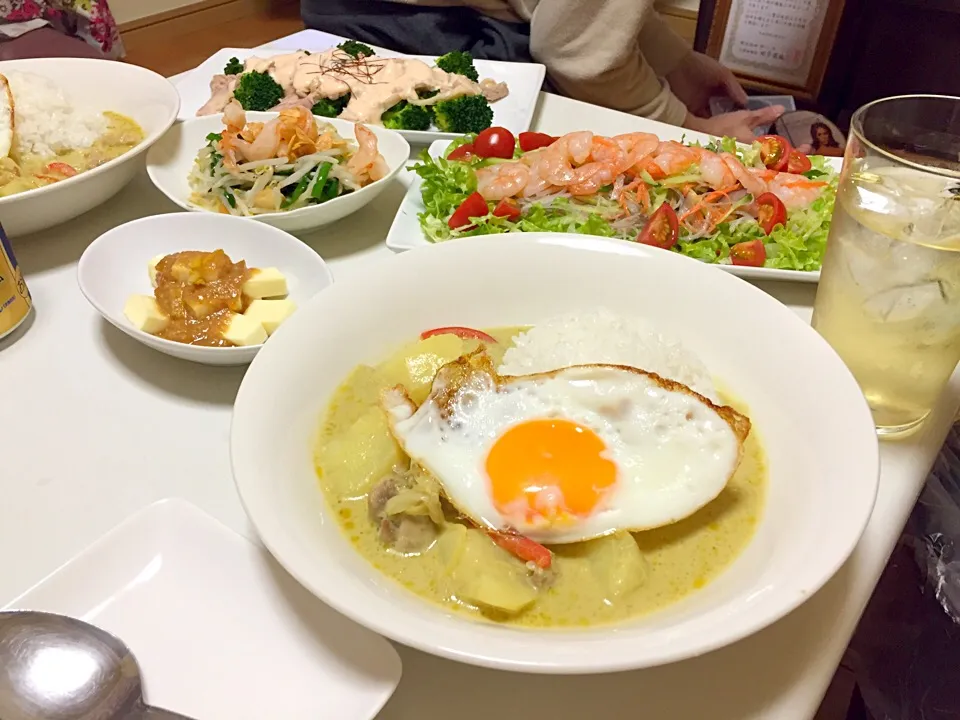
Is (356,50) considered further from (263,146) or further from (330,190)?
(330,190)

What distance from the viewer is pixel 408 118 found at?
7.46ft

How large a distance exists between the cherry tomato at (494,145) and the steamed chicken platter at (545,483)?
3.22ft

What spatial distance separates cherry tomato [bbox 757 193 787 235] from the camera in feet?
5.81

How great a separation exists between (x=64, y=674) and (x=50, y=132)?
5.05 ft

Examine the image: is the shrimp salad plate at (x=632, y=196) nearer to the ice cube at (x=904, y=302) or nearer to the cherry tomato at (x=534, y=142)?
the cherry tomato at (x=534, y=142)

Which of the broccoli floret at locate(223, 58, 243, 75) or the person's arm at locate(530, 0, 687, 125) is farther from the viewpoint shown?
the person's arm at locate(530, 0, 687, 125)

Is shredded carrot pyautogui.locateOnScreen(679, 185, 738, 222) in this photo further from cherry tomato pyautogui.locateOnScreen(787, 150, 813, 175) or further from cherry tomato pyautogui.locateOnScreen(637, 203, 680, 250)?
cherry tomato pyautogui.locateOnScreen(787, 150, 813, 175)

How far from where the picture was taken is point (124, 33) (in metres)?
6.23

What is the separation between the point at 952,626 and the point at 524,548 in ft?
4.56

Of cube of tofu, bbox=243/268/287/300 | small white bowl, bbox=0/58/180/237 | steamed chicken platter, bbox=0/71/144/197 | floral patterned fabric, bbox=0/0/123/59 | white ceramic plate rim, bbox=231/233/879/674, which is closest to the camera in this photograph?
white ceramic plate rim, bbox=231/233/879/674

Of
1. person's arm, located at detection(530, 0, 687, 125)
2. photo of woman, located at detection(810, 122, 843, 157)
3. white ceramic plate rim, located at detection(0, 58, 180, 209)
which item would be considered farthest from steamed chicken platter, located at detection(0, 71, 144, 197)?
photo of woman, located at detection(810, 122, 843, 157)

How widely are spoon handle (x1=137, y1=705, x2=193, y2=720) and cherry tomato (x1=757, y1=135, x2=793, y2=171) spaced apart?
1.90 meters

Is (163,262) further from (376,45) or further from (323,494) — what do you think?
(376,45)

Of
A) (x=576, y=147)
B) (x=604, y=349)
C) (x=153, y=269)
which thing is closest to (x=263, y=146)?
(x=153, y=269)
